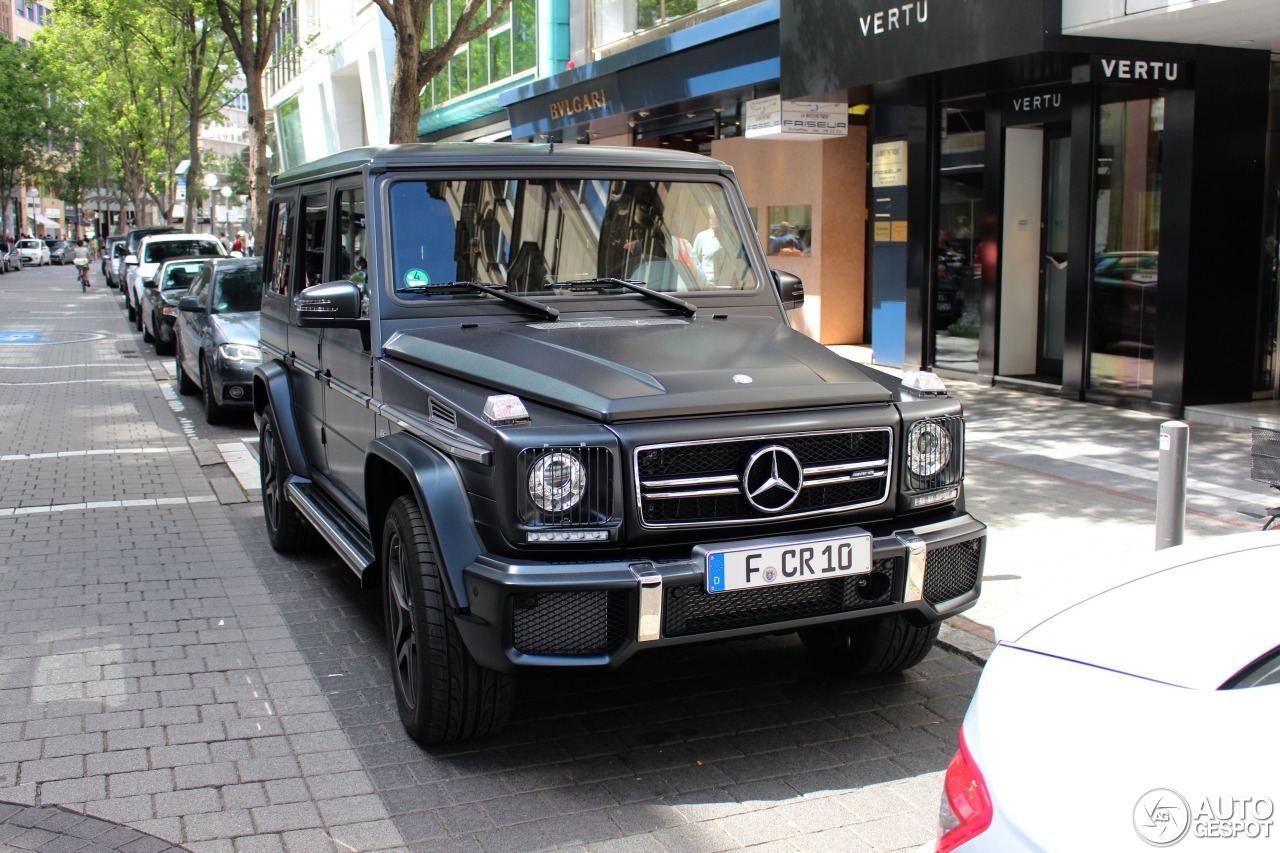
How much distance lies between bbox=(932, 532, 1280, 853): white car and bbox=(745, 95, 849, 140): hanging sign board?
12.5m

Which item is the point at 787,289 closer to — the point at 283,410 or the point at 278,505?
the point at 283,410

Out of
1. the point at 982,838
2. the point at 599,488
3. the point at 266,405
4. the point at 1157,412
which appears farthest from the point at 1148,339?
the point at 982,838

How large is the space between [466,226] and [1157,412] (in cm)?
808

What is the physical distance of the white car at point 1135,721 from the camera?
1.72 meters

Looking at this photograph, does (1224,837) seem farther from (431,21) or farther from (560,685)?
(431,21)

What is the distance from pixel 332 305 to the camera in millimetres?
4770

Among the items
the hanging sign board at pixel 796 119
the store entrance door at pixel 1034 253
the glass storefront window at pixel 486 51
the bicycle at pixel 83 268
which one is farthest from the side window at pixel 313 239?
the bicycle at pixel 83 268

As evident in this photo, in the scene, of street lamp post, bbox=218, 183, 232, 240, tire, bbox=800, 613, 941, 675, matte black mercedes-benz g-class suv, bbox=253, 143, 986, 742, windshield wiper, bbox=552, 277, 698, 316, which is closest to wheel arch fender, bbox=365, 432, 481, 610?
matte black mercedes-benz g-class suv, bbox=253, 143, 986, 742

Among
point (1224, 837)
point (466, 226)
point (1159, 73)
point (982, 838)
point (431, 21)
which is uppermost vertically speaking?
point (431, 21)

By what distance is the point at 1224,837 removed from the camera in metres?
1.68

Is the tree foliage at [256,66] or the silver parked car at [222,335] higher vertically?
the tree foliage at [256,66]

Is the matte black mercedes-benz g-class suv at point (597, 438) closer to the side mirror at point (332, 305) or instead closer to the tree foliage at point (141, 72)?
the side mirror at point (332, 305)

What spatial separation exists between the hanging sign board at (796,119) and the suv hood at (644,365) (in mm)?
9840

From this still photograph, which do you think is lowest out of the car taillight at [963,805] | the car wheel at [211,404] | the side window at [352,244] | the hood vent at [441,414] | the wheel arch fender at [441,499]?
the car wheel at [211,404]
